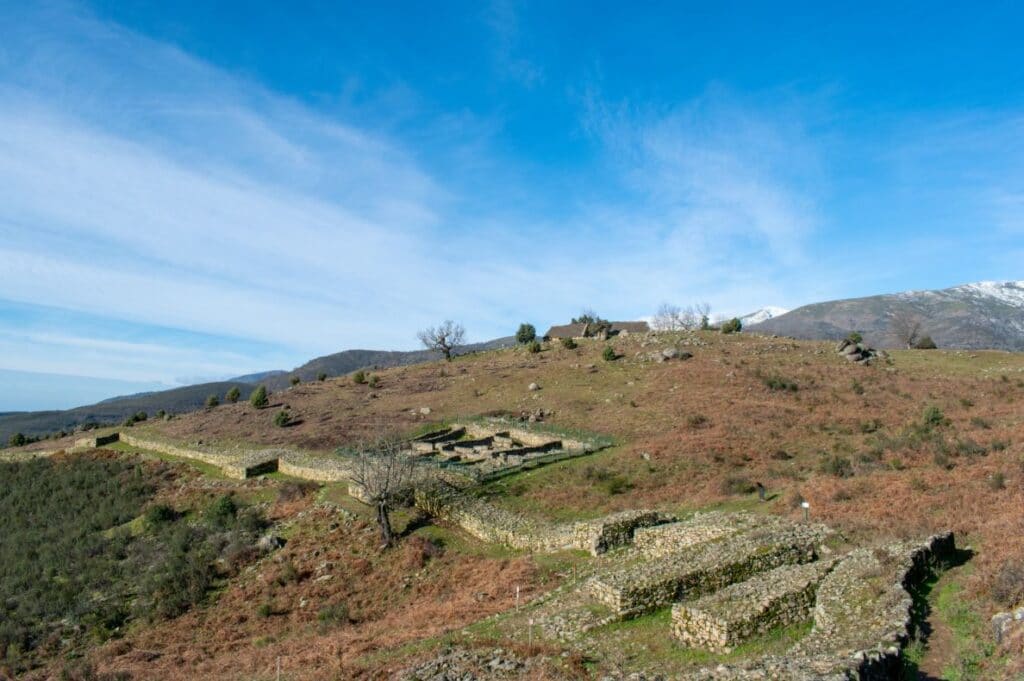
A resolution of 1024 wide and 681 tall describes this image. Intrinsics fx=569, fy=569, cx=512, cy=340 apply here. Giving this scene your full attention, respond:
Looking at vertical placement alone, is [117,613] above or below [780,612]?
below

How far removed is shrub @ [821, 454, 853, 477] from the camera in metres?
25.5

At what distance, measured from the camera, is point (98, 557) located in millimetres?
31234

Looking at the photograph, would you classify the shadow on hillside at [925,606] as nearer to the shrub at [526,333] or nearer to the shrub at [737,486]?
the shrub at [737,486]

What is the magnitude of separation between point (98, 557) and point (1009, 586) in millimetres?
38886

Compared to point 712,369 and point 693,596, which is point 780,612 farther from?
point 712,369

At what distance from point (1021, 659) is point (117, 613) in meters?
30.7

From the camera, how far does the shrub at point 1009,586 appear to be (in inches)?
453

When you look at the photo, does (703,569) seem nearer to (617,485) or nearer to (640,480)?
(617,485)

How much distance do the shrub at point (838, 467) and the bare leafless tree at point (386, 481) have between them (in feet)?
65.2

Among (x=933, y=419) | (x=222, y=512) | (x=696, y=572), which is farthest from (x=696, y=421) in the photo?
(x=222, y=512)

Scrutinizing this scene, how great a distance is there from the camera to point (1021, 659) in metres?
9.52

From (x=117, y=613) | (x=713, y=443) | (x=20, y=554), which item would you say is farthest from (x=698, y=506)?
(x=20, y=554)

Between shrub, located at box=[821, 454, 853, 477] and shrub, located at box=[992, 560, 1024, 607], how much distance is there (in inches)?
536

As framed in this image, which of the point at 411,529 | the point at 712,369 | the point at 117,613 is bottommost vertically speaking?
the point at 117,613
